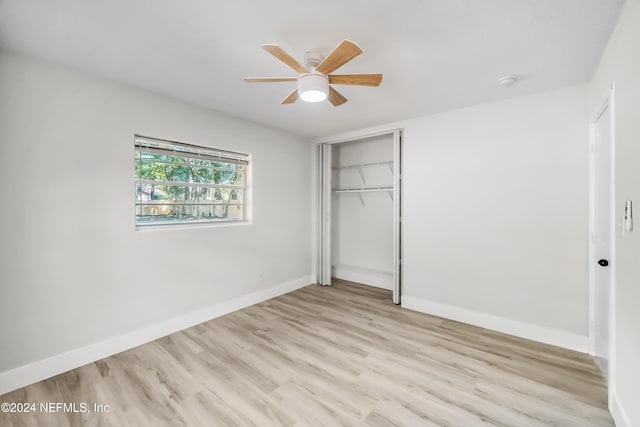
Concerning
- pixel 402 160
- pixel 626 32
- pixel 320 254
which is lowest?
pixel 320 254

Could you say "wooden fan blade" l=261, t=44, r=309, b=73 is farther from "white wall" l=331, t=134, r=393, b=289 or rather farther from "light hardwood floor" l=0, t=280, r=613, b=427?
"white wall" l=331, t=134, r=393, b=289

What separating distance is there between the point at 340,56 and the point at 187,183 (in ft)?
7.68

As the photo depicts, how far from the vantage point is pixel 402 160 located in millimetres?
3744

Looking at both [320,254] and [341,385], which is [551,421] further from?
[320,254]

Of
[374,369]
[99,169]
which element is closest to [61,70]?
[99,169]

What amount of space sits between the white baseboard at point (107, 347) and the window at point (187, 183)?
1.09 meters

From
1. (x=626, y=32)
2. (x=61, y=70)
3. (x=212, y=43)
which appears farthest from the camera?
(x=61, y=70)

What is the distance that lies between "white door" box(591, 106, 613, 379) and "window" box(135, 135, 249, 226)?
3740 millimetres

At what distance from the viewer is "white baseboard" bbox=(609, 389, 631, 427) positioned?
1.53 meters

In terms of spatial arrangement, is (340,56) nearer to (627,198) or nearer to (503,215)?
(627,198)

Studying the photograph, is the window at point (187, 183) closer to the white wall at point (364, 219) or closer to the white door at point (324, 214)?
the white door at point (324, 214)

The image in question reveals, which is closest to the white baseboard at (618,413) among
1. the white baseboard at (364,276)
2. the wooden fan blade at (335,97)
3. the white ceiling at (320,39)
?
the white ceiling at (320,39)

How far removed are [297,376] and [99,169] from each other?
2533 millimetres

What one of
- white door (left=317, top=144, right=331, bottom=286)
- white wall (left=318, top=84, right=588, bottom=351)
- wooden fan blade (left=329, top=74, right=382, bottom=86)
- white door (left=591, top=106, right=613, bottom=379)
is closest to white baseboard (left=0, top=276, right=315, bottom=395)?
white door (left=317, top=144, right=331, bottom=286)
